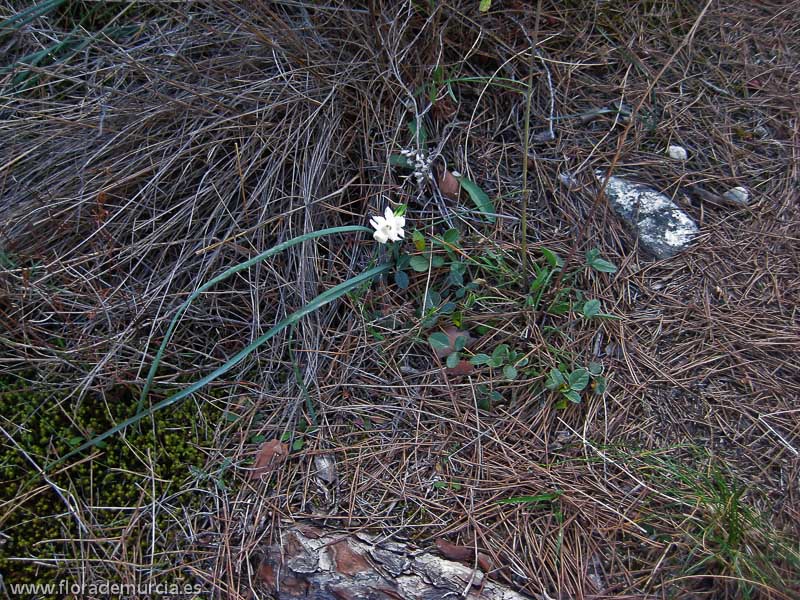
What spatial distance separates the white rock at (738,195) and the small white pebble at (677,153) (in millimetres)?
180

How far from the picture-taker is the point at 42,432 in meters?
1.44

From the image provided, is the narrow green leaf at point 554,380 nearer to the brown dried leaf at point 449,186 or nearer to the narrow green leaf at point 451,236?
the narrow green leaf at point 451,236

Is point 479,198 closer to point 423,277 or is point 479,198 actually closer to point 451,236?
point 451,236

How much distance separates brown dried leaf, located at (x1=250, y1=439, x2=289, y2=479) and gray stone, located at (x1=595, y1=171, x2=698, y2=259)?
123 centimetres

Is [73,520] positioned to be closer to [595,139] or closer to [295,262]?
[295,262]

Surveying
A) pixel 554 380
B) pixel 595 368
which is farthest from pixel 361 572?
pixel 595 368

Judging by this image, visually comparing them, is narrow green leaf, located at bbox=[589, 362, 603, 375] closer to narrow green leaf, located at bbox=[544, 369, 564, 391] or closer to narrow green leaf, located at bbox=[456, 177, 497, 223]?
narrow green leaf, located at bbox=[544, 369, 564, 391]

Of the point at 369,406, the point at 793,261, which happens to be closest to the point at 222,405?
the point at 369,406

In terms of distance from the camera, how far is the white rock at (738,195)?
70.2 inches

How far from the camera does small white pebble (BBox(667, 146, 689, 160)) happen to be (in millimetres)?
1837

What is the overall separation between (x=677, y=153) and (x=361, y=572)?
1599 mm

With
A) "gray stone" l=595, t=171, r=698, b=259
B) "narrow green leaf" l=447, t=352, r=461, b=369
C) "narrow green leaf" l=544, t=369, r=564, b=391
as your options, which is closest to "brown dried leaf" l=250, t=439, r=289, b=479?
"narrow green leaf" l=447, t=352, r=461, b=369

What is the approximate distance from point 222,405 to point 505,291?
87 cm

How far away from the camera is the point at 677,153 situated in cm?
184
